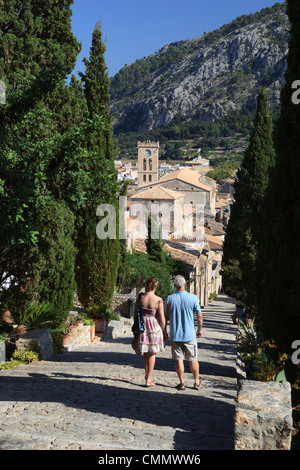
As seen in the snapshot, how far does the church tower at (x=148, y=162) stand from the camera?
3964 inches

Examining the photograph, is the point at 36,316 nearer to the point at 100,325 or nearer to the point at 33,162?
the point at 33,162

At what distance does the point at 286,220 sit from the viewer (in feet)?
20.9

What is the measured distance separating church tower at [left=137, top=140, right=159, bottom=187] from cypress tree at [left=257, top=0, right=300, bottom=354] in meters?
94.2

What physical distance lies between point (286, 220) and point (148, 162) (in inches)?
3775

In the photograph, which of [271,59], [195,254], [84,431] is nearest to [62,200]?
[84,431]

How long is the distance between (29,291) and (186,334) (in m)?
4.02

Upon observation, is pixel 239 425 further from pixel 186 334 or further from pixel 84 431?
pixel 186 334

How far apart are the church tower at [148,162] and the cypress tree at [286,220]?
94187 millimetres

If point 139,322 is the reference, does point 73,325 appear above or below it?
below

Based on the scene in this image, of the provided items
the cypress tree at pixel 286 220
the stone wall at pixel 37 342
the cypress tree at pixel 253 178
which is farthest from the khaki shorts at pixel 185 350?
the cypress tree at pixel 253 178

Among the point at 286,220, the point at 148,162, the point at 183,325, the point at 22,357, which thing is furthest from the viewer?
the point at 148,162

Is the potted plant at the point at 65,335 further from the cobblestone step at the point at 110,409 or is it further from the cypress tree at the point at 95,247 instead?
the cypress tree at the point at 95,247

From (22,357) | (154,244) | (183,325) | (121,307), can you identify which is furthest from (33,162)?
(154,244)
